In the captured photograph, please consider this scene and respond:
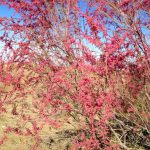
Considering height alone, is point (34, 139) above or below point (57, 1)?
below

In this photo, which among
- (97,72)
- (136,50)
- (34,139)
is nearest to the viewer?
(97,72)

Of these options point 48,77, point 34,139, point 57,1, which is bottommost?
point 34,139

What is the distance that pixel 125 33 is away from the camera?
473 cm

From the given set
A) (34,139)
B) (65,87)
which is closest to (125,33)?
(65,87)

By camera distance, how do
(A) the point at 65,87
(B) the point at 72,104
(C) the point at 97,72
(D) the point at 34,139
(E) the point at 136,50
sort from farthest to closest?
1. (D) the point at 34,139
2. (B) the point at 72,104
3. (A) the point at 65,87
4. (E) the point at 136,50
5. (C) the point at 97,72

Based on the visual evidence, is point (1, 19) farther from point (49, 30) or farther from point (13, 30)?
point (49, 30)

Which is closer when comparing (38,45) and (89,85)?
(89,85)

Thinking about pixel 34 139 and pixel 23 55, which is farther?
pixel 34 139

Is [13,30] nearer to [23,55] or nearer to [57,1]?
[23,55]

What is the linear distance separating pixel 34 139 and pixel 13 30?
3.17m

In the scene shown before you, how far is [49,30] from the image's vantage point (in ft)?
18.5

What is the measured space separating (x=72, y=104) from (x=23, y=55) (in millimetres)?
1485

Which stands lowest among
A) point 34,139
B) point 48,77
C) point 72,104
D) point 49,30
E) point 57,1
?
point 34,139

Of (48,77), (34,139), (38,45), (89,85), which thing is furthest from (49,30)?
(34,139)
